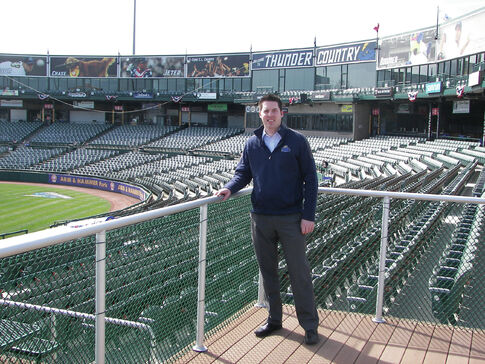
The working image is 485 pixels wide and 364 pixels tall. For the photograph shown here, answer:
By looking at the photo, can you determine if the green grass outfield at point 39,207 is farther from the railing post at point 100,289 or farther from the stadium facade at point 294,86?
the stadium facade at point 294,86

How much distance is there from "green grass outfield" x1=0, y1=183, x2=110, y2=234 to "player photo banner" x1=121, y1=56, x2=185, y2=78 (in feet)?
77.1

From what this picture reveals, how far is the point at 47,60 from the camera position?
197 ft

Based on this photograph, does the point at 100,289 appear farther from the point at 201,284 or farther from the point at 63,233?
the point at 201,284

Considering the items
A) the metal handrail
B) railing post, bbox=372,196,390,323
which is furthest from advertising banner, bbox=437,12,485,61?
the metal handrail

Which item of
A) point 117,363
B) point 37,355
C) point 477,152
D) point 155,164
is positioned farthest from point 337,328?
point 155,164

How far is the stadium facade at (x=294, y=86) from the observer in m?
36.2

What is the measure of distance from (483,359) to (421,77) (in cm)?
3986

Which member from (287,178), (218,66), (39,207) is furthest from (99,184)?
(287,178)

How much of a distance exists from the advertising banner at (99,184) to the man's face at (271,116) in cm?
2635

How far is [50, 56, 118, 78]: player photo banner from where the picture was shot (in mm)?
58188

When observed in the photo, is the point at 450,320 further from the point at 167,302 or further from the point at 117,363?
the point at 117,363

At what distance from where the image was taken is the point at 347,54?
150ft

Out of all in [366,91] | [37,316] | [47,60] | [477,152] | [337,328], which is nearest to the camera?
[37,316]

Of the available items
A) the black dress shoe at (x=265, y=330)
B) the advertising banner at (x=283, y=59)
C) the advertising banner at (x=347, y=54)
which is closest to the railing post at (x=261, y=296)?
the black dress shoe at (x=265, y=330)
